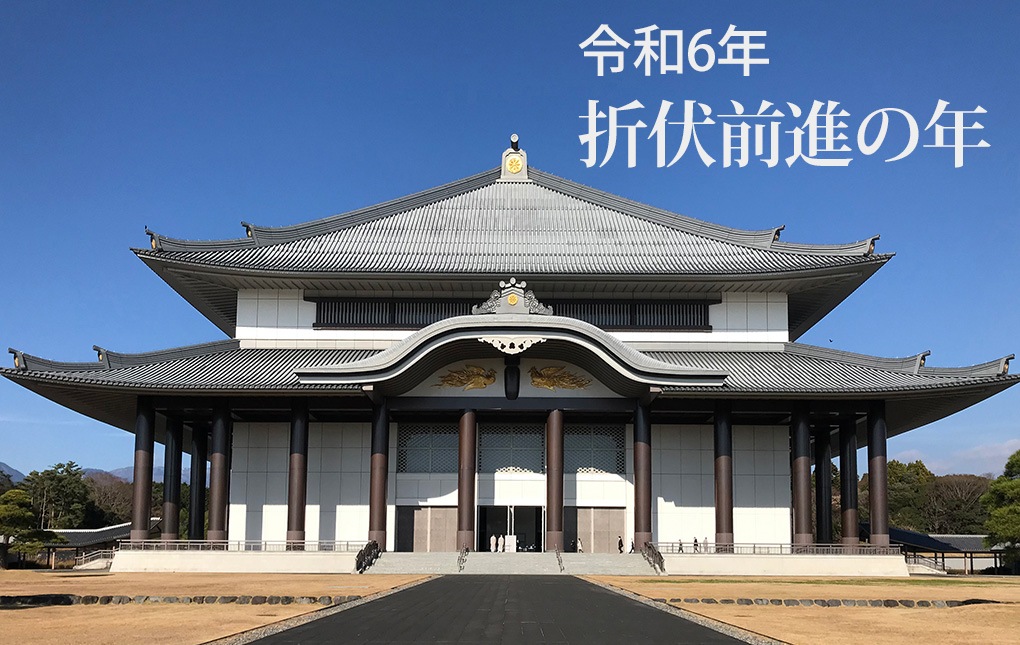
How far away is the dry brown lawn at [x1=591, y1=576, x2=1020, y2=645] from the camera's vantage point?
15.9 m

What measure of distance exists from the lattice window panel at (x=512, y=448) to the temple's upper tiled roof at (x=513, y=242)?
21.8 ft

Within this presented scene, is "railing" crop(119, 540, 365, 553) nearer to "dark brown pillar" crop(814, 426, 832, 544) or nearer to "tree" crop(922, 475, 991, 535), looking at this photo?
"dark brown pillar" crop(814, 426, 832, 544)

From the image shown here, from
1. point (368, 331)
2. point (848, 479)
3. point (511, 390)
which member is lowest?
point (848, 479)

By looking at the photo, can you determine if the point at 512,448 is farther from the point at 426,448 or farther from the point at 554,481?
the point at 554,481

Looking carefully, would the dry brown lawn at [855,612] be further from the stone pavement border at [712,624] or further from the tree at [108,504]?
the tree at [108,504]

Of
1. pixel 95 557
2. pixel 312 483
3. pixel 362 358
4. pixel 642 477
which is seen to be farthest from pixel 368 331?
pixel 95 557

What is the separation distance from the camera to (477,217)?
4706 centimetres

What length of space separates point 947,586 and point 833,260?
1520 centimetres

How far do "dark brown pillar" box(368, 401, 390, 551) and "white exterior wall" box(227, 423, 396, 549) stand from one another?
234cm

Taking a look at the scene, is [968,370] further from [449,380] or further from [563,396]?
[449,380]

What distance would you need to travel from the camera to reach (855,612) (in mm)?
19781

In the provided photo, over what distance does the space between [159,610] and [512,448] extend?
2330 cm

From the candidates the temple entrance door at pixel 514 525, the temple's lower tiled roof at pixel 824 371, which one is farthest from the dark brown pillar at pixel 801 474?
the temple entrance door at pixel 514 525

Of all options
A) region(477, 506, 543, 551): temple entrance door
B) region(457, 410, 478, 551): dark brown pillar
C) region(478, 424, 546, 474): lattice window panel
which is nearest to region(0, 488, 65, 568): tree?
region(457, 410, 478, 551): dark brown pillar
